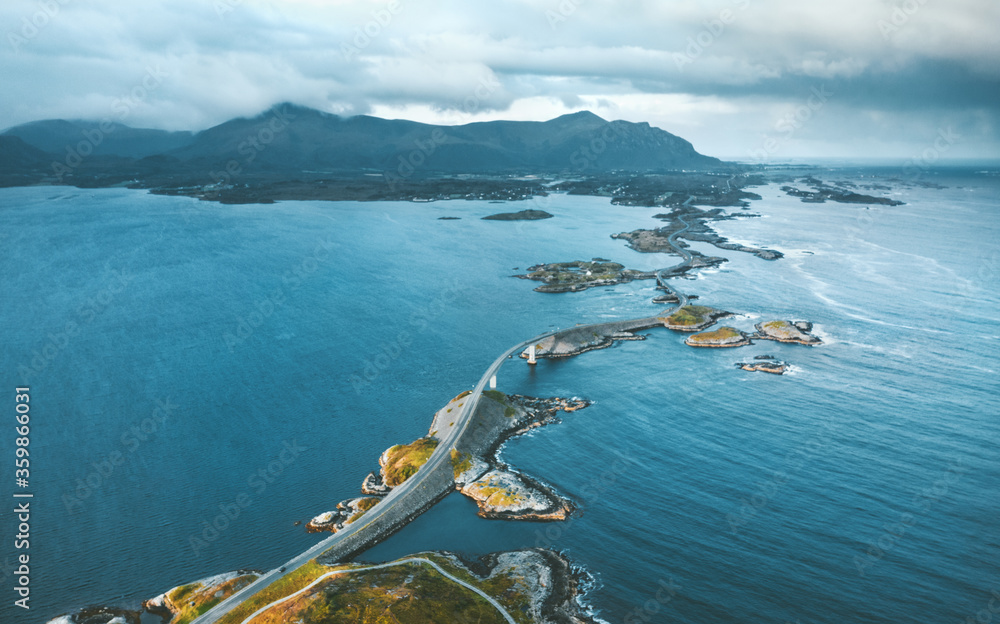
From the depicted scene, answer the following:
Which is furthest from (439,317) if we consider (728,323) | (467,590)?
(467,590)

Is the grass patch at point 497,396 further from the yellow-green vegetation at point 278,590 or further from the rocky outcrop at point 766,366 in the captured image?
the rocky outcrop at point 766,366

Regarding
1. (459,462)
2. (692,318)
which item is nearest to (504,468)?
(459,462)

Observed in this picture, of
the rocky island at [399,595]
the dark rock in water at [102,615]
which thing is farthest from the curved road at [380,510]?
the dark rock in water at [102,615]

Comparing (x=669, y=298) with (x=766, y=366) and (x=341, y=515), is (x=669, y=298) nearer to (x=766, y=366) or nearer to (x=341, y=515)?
(x=766, y=366)

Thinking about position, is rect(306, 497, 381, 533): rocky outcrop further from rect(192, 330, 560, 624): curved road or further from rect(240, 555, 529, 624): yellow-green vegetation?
rect(240, 555, 529, 624): yellow-green vegetation

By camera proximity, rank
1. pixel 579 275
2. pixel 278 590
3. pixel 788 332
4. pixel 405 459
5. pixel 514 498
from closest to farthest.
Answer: pixel 278 590, pixel 514 498, pixel 405 459, pixel 788 332, pixel 579 275

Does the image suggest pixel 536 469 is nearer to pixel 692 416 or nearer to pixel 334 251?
pixel 692 416

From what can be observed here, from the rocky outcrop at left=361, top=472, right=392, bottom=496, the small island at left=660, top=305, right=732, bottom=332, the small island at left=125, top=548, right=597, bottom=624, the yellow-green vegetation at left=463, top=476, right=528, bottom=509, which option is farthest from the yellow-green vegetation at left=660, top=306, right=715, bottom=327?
the small island at left=125, top=548, right=597, bottom=624
